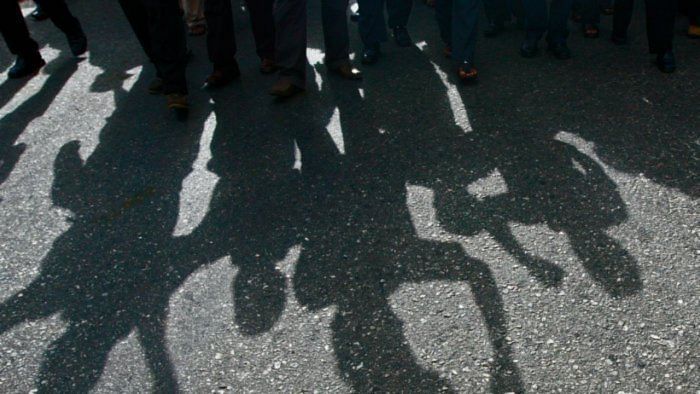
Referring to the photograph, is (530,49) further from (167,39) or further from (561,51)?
(167,39)

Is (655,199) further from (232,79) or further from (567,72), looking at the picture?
(232,79)

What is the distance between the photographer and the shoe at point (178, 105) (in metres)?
5.03

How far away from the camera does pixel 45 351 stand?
3031 mm

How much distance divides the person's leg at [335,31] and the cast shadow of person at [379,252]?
1.95 feet

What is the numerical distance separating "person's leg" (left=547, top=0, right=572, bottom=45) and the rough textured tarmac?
0.22 m

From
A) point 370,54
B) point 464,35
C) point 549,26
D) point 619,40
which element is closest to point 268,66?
point 370,54

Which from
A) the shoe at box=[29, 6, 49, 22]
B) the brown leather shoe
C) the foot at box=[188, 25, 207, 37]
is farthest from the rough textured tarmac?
the shoe at box=[29, 6, 49, 22]

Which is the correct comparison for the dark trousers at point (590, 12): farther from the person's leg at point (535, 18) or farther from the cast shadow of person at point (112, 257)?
the cast shadow of person at point (112, 257)

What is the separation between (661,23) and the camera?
4.93m

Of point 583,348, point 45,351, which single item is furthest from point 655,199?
point 45,351

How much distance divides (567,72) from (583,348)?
308 centimetres

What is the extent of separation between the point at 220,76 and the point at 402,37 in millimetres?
1806

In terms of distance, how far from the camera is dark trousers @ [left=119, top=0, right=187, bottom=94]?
4750 millimetres

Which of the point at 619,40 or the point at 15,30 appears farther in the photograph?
the point at 15,30
